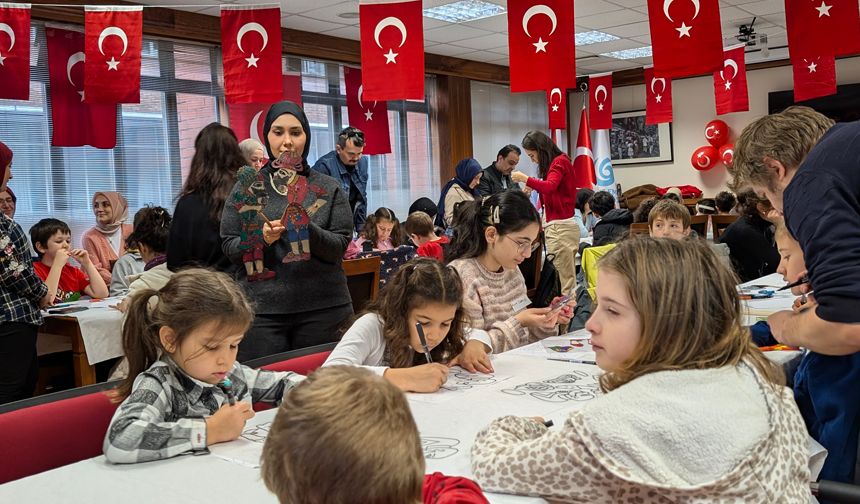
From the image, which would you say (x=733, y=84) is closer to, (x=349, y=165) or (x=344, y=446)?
(x=349, y=165)

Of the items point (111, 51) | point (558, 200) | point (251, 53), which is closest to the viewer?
point (111, 51)

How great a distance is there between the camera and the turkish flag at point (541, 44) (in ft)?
14.6

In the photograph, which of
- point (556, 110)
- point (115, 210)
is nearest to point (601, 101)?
point (556, 110)

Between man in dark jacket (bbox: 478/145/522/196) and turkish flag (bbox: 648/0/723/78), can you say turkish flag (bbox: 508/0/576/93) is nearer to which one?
turkish flag (bbox: 648/0/723/78)

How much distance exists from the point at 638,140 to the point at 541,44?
883 cm

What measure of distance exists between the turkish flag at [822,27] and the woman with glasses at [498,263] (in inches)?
123

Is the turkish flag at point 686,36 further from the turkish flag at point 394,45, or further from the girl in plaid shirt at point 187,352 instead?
the girl in plaid shirt at point 187,352

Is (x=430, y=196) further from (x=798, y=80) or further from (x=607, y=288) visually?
(x=607, y=288)

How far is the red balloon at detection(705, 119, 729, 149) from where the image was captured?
1175cm

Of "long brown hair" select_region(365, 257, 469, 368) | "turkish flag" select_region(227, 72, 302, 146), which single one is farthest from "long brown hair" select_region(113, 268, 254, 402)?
"turkish flag" select_region(227, 72, 302, 146)

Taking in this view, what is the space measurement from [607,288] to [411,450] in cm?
63

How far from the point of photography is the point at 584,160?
494 inches

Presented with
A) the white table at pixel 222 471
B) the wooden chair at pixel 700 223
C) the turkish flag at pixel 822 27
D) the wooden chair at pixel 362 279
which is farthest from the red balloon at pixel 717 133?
the white table at pixel 222 471

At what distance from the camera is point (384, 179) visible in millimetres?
9695
